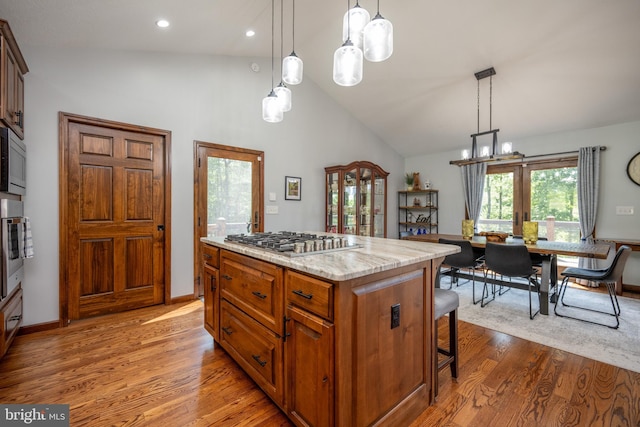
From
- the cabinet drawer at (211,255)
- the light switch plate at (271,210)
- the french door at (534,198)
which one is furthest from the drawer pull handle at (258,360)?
the french door at (534,198)

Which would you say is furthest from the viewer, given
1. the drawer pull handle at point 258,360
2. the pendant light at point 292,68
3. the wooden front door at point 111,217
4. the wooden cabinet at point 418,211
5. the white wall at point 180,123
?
the wooden cabinet at point 418,211

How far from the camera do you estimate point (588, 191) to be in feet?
13.6

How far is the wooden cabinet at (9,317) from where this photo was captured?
195 cm

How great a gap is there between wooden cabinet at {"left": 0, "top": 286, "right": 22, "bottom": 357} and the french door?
19.0ft

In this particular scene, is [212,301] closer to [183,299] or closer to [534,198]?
[183,299]

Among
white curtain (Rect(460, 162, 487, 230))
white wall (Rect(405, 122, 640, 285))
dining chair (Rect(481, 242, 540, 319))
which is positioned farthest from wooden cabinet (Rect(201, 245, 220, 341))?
white wall (Rect(405, 122, 640, 285))

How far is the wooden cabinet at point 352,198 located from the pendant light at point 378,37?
3009 millimetres

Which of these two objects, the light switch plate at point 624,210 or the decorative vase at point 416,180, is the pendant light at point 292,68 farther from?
the light switch plate at point 624,210

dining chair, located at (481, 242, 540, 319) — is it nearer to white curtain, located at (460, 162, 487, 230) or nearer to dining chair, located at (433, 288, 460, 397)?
dining chair, located at (433, 288, 460, 397)

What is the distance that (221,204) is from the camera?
3.79 meters

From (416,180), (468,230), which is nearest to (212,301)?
(468,230)

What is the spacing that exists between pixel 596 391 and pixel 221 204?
3.83 metres

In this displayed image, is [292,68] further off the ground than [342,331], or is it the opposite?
[292,68]

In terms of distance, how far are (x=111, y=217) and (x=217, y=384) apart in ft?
7.18
